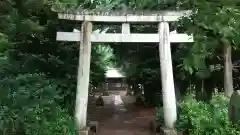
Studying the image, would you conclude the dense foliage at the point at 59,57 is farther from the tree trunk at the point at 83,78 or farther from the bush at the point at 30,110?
the tree trunk at the point at 83,78

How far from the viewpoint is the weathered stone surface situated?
6.26 m

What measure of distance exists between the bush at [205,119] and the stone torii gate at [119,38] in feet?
1.19

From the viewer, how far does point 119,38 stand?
8930 mm

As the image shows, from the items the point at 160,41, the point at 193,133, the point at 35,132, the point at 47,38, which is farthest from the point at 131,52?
the point at 35,132

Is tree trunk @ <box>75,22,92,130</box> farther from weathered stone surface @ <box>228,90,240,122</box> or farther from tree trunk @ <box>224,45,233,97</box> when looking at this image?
tree trunk @ <box>224,45,233,97</box>

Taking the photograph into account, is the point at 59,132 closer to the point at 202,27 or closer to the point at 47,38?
the point at 47,38

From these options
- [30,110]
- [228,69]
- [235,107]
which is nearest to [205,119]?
[235,107]

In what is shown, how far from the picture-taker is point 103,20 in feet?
29.2

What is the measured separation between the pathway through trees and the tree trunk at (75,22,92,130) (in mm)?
1537

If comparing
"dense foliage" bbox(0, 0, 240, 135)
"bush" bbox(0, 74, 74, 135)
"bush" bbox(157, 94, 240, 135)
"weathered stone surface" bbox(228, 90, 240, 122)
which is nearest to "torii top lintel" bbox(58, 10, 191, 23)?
"dense foliage" bbox(0, 0, 240, 135)

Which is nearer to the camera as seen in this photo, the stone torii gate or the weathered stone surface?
the weathered stone surface

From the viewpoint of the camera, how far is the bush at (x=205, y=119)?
706cm

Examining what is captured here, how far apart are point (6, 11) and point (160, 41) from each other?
14.2 ft

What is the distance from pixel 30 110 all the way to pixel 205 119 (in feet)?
12.9
